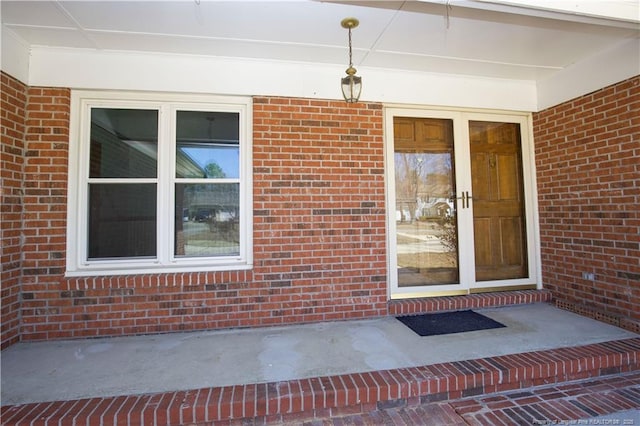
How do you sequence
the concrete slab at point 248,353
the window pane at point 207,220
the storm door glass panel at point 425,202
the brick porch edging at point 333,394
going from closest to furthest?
the brick porch edging at point 333,394, the concrete slab at point 248,353, the window pane at point 207,220, the storm door glass panel at point 425,202

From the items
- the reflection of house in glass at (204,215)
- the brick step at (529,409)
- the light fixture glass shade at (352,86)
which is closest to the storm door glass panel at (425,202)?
the light fixture glass shade at (352,86)

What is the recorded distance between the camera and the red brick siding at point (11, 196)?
8.41ft

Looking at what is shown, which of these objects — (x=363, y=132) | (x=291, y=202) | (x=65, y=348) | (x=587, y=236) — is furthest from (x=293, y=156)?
(x=587, y=236)

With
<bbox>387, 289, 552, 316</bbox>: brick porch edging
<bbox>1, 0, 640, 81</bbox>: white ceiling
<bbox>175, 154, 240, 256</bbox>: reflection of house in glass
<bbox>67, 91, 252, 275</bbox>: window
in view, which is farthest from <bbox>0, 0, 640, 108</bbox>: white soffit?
<bbox>387, 289, 552, 316</bbox>: brick porch edging

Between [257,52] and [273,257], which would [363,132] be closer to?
[257,52]

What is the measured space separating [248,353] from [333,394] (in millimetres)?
867

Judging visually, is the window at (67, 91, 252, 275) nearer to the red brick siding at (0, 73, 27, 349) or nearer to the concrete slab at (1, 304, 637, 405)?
the red brick siding at (0, 73, 27, 349)

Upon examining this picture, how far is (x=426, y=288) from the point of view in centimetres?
355

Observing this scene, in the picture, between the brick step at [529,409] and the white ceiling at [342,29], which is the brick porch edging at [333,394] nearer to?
the brick step at [529,409]

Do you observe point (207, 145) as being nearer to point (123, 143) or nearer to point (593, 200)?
point (123, 143)

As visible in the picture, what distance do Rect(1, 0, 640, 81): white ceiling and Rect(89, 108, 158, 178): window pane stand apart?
24.2 inches

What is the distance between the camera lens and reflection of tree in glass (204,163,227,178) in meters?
3.16

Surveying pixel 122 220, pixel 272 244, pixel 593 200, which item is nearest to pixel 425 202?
pixel 593 200

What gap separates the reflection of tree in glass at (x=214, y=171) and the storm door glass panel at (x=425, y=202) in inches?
77.7
